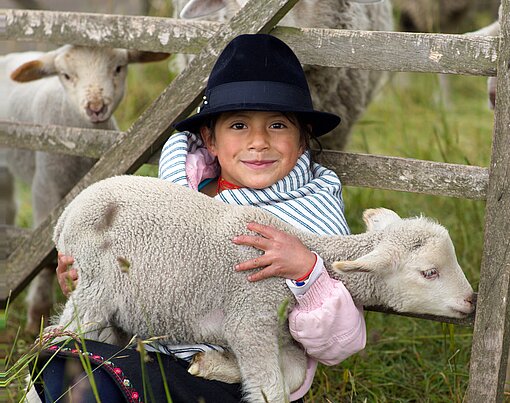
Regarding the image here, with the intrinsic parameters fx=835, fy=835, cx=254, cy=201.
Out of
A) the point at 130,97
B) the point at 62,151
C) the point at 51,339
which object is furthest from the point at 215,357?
the point at 130,97

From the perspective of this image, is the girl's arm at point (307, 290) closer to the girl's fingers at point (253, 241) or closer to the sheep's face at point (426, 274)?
the girl's fingers at point (253, 241)

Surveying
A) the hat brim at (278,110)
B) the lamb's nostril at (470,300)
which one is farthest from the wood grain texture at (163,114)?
the lamb's nostril at (470,300)

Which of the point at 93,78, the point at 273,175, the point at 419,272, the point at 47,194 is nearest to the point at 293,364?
the point at 419,272

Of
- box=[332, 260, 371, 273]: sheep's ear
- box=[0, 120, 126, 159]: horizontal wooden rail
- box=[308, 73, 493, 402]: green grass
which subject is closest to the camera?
box=[332, 260, 371, 273]: sheep's ear

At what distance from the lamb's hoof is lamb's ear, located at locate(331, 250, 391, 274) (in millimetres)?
434

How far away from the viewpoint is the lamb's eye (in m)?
2.09

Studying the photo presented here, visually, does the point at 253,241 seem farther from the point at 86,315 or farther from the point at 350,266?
the point at 86,315

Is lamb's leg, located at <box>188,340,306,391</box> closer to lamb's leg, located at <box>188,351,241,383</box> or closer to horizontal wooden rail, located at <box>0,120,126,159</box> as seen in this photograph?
lamb's leg, located at <box>188,351,241,383</box>

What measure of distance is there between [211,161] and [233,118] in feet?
0.78

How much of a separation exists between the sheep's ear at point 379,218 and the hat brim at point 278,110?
12.5 inches

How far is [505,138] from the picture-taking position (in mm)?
2230

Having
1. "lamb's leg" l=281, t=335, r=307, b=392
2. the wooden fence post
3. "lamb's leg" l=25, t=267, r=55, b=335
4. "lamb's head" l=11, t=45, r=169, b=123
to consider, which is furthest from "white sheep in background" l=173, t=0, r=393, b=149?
"lamb's leg" l=281, t=335, r=307, b=392

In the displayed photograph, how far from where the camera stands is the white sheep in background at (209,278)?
2.10 meters

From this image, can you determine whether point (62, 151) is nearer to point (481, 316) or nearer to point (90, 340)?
point (90, 340)
